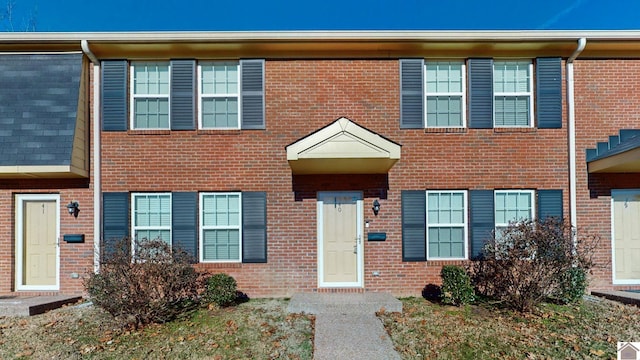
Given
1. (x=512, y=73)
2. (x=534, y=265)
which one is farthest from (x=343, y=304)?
(x=512, y=73)

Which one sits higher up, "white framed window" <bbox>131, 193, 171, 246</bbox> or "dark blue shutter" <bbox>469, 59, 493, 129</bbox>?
"dark blue shutter" <bbox>469, 59, 493, 129</bbox>

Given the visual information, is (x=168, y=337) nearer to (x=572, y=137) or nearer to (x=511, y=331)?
(x=511, y=331)

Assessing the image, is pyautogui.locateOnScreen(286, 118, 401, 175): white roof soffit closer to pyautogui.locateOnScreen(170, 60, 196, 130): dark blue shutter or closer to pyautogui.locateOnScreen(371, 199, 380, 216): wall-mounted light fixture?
pyautogui.locateOnScreen(371, 199, 380, 216): wall-mounted light fixture

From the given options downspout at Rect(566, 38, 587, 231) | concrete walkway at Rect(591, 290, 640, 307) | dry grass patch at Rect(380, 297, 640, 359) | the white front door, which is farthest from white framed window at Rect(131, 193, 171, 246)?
the white front door

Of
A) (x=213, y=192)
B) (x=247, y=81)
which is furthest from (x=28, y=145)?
(x=247, y=81)

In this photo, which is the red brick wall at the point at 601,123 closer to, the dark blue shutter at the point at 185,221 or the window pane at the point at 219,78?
the window pane at the point at 219,78

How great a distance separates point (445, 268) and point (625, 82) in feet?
18.9

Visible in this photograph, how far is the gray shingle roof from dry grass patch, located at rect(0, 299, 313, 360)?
2.98 meters

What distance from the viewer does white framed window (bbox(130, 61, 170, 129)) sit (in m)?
7.68

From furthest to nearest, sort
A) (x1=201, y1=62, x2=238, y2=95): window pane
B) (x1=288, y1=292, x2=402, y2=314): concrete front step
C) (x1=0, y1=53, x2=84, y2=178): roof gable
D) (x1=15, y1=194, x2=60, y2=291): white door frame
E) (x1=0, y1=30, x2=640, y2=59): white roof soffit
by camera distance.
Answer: (x1=201, y1=62, x2=238, y2=95): window pane < (x1=15, y1=194, x2=60, y2=291): white door frame < (x1=0, y1=30, x2=640, y2=59): white roof soffit < (x1=0, y1=53, x2=84, y2=178): roof gable < (x1=288, y1=292, x2=402, y2=314): concrete front step

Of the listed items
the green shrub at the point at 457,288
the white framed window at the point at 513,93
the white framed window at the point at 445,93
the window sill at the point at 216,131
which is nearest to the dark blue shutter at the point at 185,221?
the window sill at the point at 216,131

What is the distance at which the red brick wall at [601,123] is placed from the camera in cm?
762

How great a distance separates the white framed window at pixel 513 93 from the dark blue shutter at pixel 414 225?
2.41m

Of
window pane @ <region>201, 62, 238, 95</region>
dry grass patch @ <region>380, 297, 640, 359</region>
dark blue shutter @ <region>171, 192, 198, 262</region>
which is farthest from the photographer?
window pane @ <region>201, 62, 238, 95</region>
